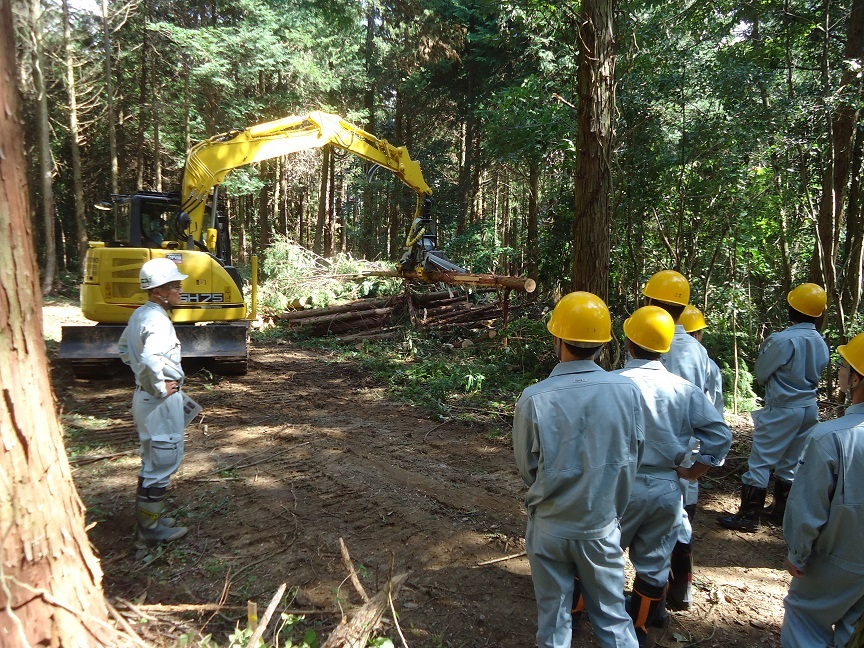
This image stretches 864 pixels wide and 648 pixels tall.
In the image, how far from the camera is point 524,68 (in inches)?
693

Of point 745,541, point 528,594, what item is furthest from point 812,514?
point 745,541

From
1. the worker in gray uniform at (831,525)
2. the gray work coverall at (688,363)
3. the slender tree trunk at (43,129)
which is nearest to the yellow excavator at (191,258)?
the gray work coverall at (688,363)

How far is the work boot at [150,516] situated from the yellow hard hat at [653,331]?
3497 millimetres

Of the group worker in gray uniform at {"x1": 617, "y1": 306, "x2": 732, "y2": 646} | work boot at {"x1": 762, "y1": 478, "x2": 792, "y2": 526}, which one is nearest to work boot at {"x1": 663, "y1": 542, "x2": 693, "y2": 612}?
worker in gray uniform at {"x1": 617, "y1": 306, "x2": 732, "y2": 646}

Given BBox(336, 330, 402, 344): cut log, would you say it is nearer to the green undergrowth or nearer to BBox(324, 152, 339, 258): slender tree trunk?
the green undergrowth

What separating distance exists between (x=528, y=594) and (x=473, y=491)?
159 centimetres

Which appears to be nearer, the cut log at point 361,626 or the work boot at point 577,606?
the cut log at point 361,626

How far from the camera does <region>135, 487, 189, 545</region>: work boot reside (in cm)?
395

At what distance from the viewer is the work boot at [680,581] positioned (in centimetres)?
342

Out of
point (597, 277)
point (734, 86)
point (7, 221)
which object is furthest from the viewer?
point (734, 86)

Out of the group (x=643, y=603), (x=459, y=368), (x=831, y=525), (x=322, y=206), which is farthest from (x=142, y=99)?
(x=831, y=525)

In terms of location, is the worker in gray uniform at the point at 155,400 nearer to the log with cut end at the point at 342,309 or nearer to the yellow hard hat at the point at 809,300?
the yellow hard hat at the point at 809,300

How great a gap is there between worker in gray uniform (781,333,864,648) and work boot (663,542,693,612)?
2.86 ft

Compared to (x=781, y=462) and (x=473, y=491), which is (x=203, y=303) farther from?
(x=781, y=462)
